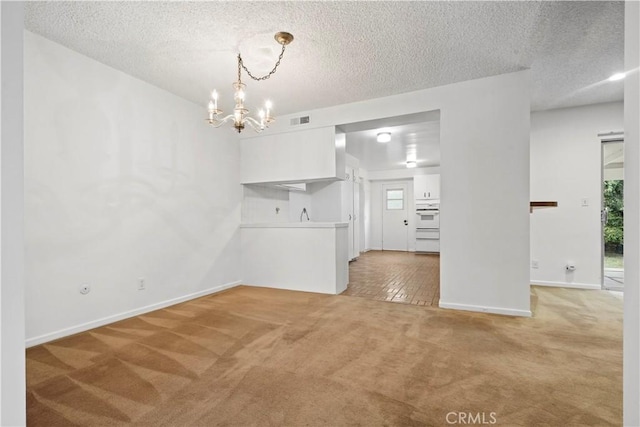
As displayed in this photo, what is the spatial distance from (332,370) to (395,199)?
8.35 m

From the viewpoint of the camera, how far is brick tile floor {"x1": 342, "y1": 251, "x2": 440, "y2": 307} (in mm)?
3859

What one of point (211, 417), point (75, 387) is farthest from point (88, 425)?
point (211, 417)

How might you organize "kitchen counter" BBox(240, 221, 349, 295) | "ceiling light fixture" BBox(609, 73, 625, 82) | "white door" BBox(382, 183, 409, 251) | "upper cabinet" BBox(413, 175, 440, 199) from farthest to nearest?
"white door" BBox(382, 183, 409, 251)
"upper cabinet" BBox(413, 175, 440, 199)
"kitchen counter" BBox(240, 221, 349, 295)
"ceiling light fixture" BBox(609, 73, 625, 82)

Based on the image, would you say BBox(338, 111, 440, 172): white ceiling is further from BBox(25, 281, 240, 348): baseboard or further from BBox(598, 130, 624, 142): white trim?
BBox(25, 281, 240, 348): baseboard

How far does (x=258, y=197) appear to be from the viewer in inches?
202

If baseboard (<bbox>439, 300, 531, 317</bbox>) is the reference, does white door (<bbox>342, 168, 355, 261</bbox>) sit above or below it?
above

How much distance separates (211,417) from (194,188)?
302 cm

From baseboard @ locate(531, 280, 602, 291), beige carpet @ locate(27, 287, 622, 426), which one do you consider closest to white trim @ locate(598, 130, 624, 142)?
baseboard @ locate(531, 280, 602, 291)

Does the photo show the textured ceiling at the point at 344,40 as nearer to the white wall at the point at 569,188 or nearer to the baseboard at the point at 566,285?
the white wall at the point at 569,188

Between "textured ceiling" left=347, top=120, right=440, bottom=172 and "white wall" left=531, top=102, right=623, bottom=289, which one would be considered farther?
"textured ceiling" left=347, top=120, right=440, bottom=172

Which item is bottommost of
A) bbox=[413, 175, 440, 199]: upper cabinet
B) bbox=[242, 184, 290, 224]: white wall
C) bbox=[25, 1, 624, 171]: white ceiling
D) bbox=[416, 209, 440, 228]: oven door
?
bbox=[416, 209, 440, 228]: oven door

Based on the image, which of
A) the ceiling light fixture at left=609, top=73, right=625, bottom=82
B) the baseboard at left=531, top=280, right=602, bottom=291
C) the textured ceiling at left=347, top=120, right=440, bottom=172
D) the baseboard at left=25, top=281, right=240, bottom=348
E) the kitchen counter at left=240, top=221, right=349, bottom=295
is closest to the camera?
the baseboard at left=25, top=281, right=240, bottom=348

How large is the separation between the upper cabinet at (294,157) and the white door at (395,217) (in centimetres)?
579

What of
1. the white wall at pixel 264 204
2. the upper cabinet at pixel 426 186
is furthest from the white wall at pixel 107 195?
the upper cabinet at pixel 426 186
